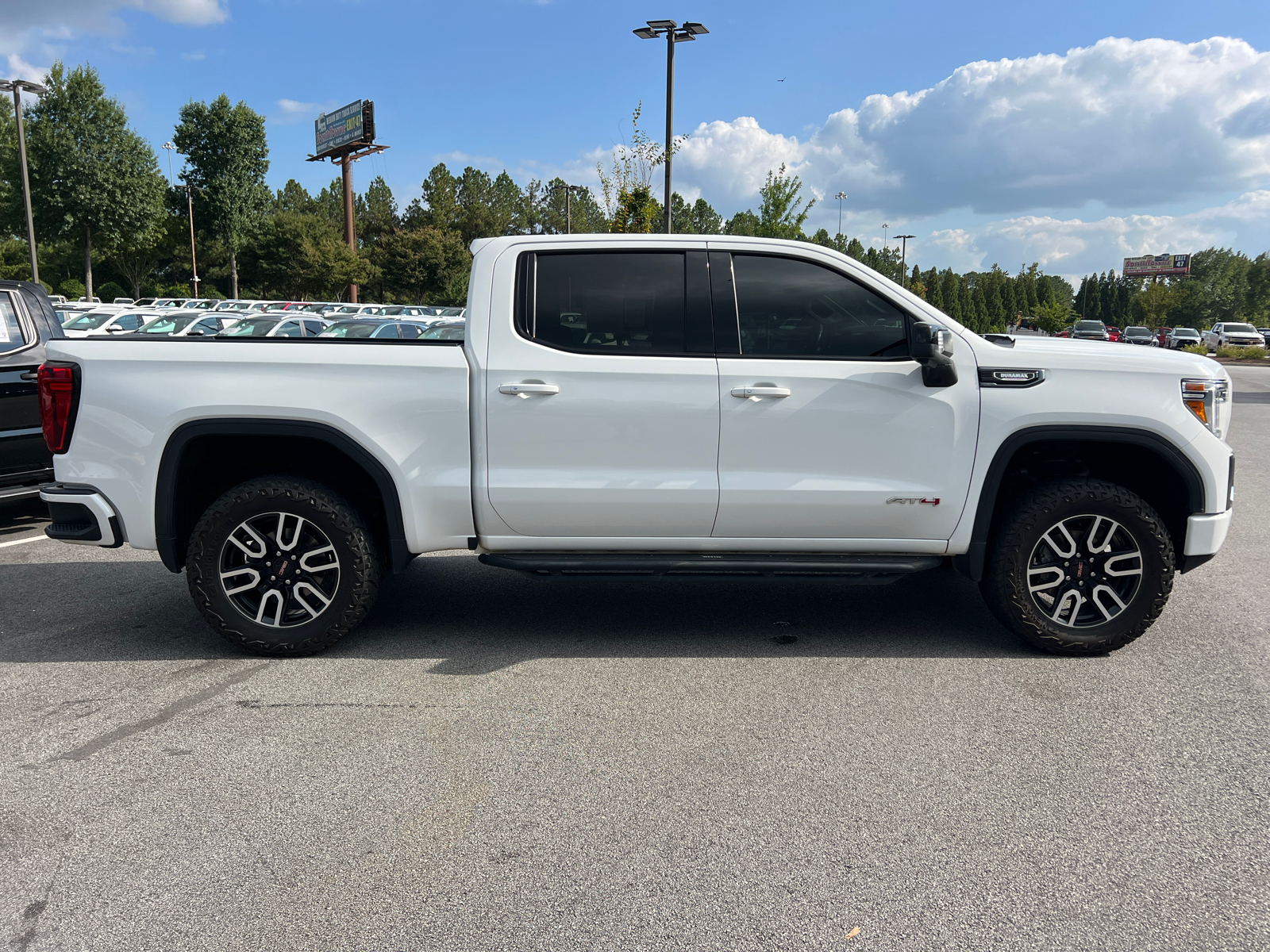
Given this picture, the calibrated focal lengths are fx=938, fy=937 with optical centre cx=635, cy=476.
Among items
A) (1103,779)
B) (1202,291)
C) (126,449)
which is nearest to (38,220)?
(126,449)

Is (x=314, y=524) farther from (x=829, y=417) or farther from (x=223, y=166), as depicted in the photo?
(x=223, y=166)

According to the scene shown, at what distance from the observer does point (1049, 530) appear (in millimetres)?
4527

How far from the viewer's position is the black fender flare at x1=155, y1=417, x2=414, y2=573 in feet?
14.4

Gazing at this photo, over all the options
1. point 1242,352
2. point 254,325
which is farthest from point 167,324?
point 1242,352

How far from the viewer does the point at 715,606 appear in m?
5.51

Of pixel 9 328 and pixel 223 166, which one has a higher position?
pixel 223 166

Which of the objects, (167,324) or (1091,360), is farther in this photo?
(167,324)

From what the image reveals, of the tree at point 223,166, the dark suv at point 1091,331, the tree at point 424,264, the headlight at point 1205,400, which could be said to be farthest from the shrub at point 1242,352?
A: the tree at point 223,166

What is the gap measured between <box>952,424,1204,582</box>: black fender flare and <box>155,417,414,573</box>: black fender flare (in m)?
2.77

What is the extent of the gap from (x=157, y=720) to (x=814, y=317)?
135 inches

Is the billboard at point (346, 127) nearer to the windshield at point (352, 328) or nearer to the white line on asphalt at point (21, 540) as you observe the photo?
the windshield at point (352, 328)

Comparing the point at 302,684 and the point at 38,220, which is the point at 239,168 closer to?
the point at 38,220

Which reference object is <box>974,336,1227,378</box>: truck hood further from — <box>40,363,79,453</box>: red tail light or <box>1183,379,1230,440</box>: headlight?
<box>40,363,79,453</box>: red tail light

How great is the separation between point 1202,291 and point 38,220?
9814 centimetres
